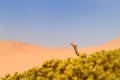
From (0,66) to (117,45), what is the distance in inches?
335

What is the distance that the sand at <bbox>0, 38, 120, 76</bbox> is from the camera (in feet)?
76.5

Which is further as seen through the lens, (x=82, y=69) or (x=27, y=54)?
(x=27, y=54)

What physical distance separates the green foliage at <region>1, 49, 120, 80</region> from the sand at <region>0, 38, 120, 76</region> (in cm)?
1360

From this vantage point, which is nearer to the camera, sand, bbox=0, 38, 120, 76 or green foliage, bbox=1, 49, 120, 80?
green foliage, bbox=1, 49, 120, 80

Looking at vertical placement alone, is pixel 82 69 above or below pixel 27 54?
below

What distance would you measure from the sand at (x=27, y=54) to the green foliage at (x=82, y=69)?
13.6 metres

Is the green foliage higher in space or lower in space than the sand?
lower

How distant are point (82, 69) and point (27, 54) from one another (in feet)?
74.9

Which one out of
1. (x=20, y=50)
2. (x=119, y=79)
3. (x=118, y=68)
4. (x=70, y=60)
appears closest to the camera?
(x=119, y=79)

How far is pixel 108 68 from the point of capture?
6.71 meters

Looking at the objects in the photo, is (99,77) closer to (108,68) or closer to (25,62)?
(108,68)

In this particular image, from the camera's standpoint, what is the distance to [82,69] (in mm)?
6715

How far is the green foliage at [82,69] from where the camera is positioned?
6.52 metres

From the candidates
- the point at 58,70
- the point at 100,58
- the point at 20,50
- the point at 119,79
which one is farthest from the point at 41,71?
the point at 20,50
